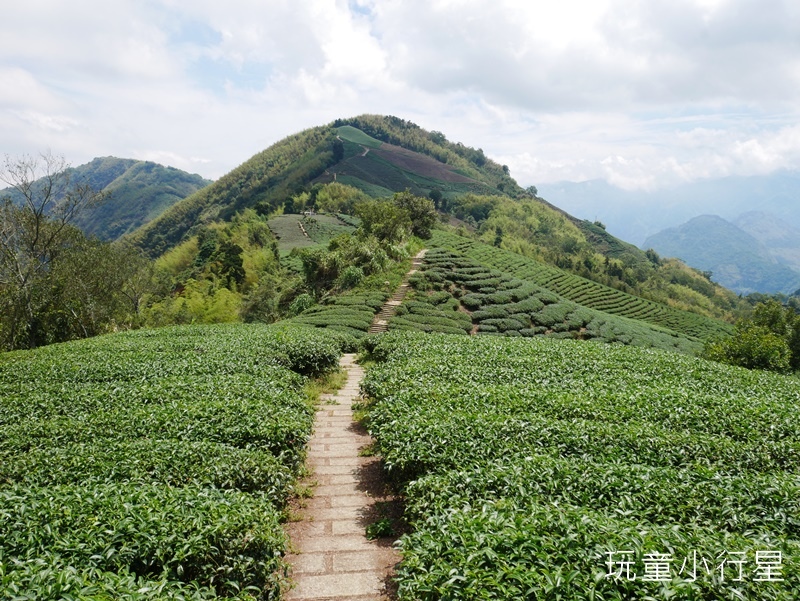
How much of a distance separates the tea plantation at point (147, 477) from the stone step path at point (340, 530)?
0.60 metres

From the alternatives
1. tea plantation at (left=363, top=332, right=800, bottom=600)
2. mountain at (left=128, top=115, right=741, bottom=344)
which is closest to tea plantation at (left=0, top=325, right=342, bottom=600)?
tea plantation at (left=363, top=332, right=800, bottom=600)

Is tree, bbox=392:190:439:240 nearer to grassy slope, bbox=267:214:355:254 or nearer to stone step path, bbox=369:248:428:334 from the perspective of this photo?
stone step path, bbox=369:248:428:334

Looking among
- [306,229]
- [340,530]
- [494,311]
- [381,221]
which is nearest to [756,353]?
[494,311]

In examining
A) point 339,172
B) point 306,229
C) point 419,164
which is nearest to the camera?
point 306,229

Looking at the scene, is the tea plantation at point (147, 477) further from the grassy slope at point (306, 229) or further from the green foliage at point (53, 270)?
the grassy slope at point (306, 229)

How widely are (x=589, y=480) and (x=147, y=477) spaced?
633 centimetres

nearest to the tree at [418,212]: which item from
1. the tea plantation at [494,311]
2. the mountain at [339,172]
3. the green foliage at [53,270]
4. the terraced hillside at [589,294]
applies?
the terraced hillside at [589,294]

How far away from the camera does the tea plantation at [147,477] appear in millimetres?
4613

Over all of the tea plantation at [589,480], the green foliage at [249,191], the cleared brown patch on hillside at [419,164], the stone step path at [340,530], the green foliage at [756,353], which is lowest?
the stone step path at [340,530]

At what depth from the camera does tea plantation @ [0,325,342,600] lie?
4.61 metres

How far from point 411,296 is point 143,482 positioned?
102 feet

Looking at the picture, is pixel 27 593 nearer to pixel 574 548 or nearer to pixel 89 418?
pixel 574 548

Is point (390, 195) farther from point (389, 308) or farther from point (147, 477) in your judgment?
point (147, 477)

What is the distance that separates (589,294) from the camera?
59750 mm
